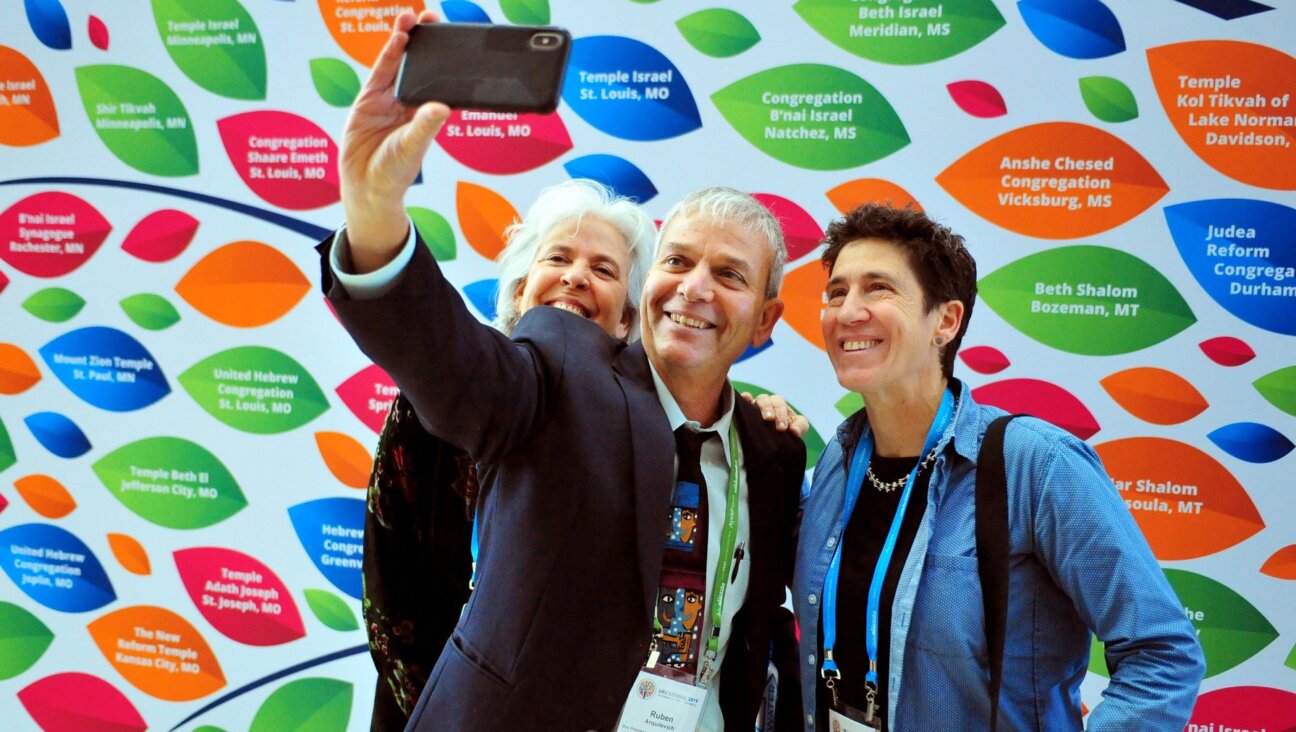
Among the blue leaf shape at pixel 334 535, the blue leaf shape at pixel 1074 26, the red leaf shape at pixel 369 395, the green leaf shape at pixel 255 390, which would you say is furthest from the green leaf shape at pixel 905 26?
the blue leaf shape at pixel 334 535

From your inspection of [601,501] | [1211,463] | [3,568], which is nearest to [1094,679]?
[1211,463]

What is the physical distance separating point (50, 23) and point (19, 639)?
210 cm

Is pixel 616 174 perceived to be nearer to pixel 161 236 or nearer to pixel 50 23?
pixel 161 236

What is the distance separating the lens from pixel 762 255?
1811 millimetres

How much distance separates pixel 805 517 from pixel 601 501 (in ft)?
1.70

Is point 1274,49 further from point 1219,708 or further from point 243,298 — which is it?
point 243,298

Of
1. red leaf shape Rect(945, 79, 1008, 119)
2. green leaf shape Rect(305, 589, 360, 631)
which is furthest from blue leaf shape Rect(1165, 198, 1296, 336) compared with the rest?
green leaf shape Rect(305, 589, 360, 631)

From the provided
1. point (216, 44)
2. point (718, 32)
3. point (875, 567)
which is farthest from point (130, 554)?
point (875, 567)

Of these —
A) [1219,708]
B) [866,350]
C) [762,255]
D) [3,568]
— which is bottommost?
[1219,708]

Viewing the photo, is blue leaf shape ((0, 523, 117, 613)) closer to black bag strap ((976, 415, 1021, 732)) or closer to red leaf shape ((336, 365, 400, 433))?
red leaf shape ((336, 365, 400, 433))

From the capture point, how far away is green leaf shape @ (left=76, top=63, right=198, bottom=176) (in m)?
3.08

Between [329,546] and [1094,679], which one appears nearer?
[1094,679]

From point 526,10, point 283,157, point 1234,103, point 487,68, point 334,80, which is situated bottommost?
point 487,68

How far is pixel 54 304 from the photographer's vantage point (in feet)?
10.7
